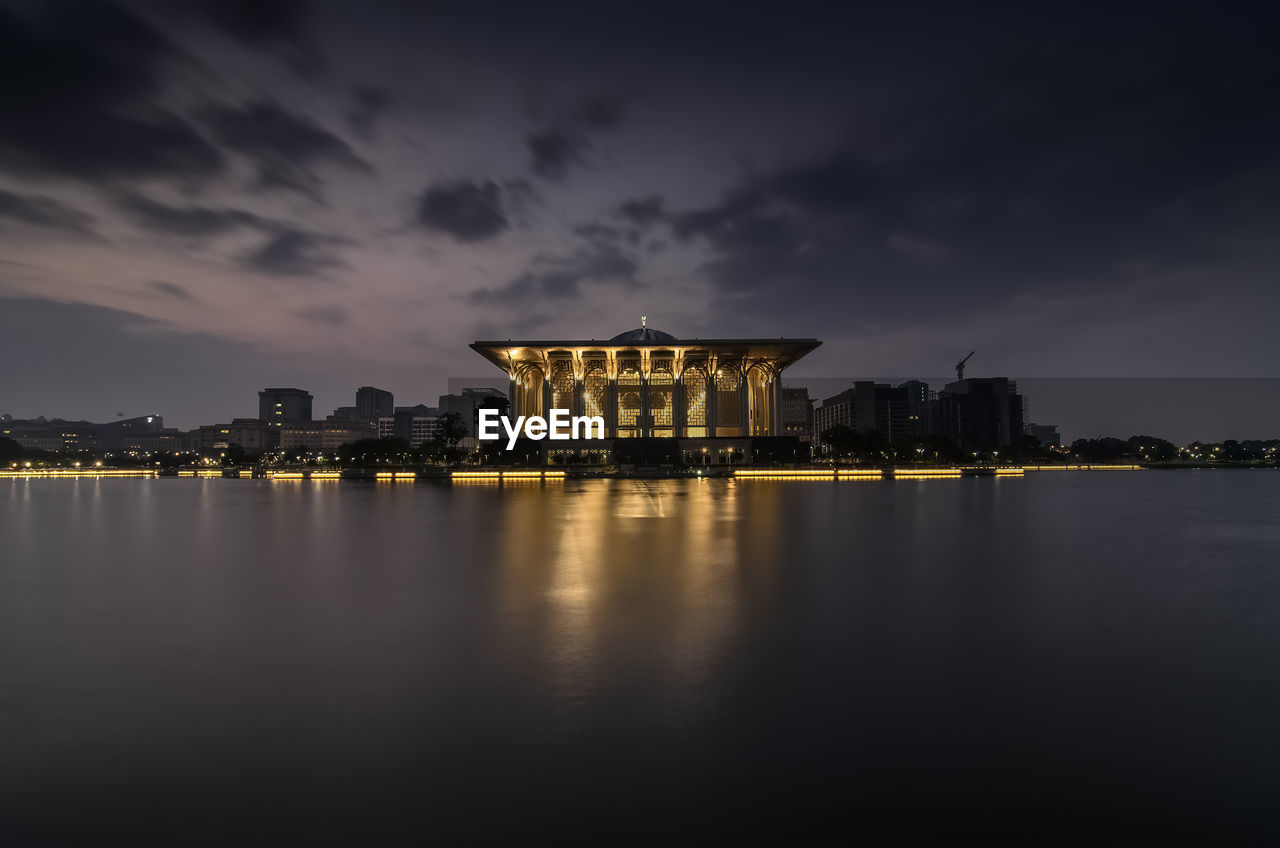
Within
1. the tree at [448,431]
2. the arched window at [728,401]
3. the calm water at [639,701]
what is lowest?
the calm water at [639,701]

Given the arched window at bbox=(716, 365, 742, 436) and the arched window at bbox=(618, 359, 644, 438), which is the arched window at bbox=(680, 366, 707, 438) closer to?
the arched window at bbox=(716, 365, 742, 436)

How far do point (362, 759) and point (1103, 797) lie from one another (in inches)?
241

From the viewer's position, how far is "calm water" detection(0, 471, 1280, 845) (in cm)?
484

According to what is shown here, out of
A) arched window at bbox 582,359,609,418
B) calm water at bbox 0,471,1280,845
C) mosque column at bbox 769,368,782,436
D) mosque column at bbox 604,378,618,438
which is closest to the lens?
calm water at bbox 0,471,1280,845

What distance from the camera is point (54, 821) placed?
479cm

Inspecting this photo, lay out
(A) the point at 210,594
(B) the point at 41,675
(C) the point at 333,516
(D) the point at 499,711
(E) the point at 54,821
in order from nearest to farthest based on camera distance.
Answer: (E) the point at 54,821
(D) the point at 499,711
(B) the point at 41,675
(A) the point at 210,594
(C) the point at 333,516

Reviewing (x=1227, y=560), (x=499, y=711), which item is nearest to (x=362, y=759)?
(x=499, y=711)

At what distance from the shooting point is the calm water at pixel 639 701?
15.9 feet

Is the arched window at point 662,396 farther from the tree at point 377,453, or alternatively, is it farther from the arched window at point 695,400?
the tree at point 377,453

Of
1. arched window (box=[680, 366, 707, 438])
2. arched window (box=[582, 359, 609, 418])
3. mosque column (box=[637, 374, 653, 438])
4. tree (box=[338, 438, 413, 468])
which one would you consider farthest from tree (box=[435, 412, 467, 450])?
arched window (box=[680, 366, 707, 438])

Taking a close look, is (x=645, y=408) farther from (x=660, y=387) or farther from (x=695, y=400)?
(x=695, y=400)

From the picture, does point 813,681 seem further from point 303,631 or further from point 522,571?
point 522,571

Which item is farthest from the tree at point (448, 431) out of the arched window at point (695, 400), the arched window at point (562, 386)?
the arched window at point (695, 400)

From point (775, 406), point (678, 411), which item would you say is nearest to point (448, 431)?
point (678, 411)
